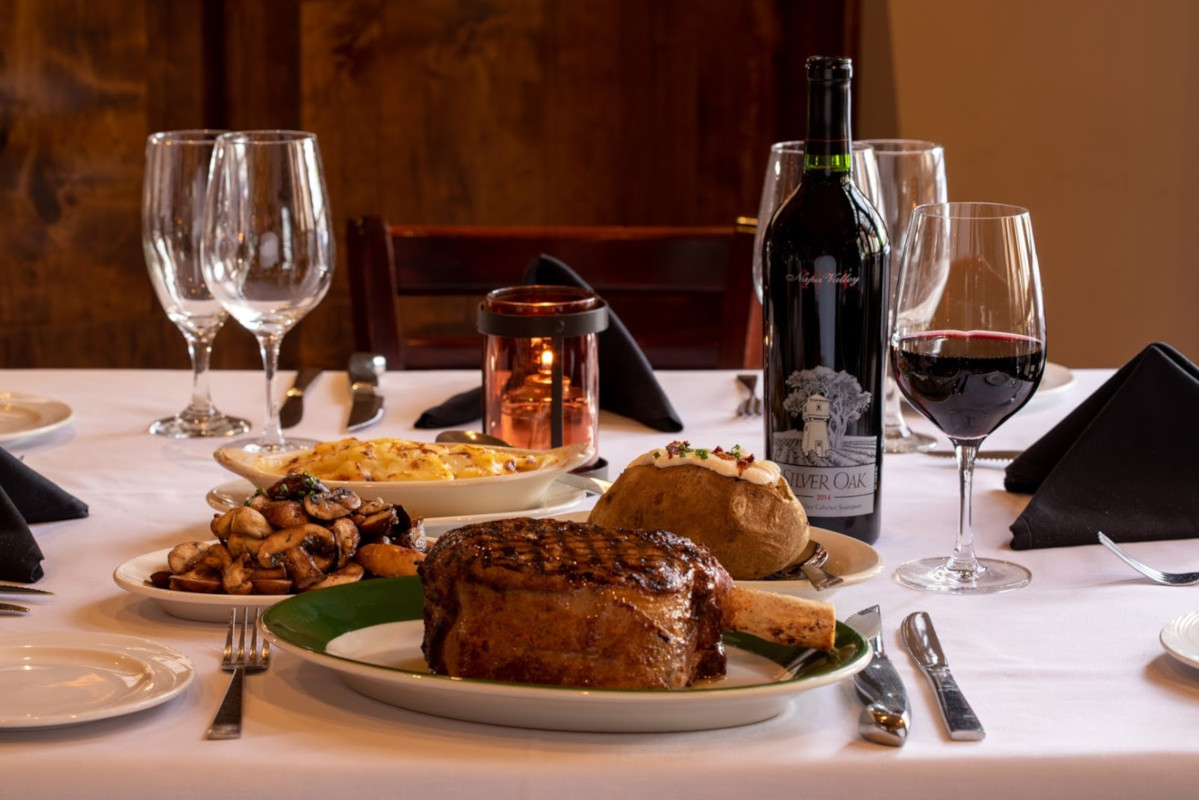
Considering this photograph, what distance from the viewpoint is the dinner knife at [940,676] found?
80 cm

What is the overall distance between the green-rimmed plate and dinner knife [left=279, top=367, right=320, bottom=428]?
2.61 ft

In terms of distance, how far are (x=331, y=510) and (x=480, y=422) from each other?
0.69 m

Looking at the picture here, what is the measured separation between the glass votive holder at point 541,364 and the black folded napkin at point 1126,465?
0.43 m

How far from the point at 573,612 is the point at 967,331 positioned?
1.40 feet

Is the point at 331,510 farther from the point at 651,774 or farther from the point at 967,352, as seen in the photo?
the point at 967,352

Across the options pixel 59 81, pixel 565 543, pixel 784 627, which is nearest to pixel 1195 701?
pixel 784 627

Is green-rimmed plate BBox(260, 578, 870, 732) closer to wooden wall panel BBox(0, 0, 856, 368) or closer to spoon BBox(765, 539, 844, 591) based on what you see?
spoon BBox(765, 539, 844, 591)

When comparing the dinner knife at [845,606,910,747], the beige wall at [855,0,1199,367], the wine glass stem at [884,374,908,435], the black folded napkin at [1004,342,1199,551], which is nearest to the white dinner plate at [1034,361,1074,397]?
the wine glass stem at [884,374,908,435]

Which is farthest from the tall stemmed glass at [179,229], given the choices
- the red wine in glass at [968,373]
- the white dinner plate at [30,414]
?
the red wine in glass at [968,373]

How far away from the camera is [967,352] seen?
1080 millimetres

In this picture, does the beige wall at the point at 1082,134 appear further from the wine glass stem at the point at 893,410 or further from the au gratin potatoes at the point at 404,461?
the au gratin potatoes at the point at 404,461

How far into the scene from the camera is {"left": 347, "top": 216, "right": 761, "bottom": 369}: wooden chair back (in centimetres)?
238

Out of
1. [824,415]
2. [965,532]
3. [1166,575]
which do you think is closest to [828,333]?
[824,415]

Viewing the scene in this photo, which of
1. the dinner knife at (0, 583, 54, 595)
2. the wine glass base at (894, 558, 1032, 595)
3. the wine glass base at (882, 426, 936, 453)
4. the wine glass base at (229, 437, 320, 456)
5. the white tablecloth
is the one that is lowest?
the white tablecloth
